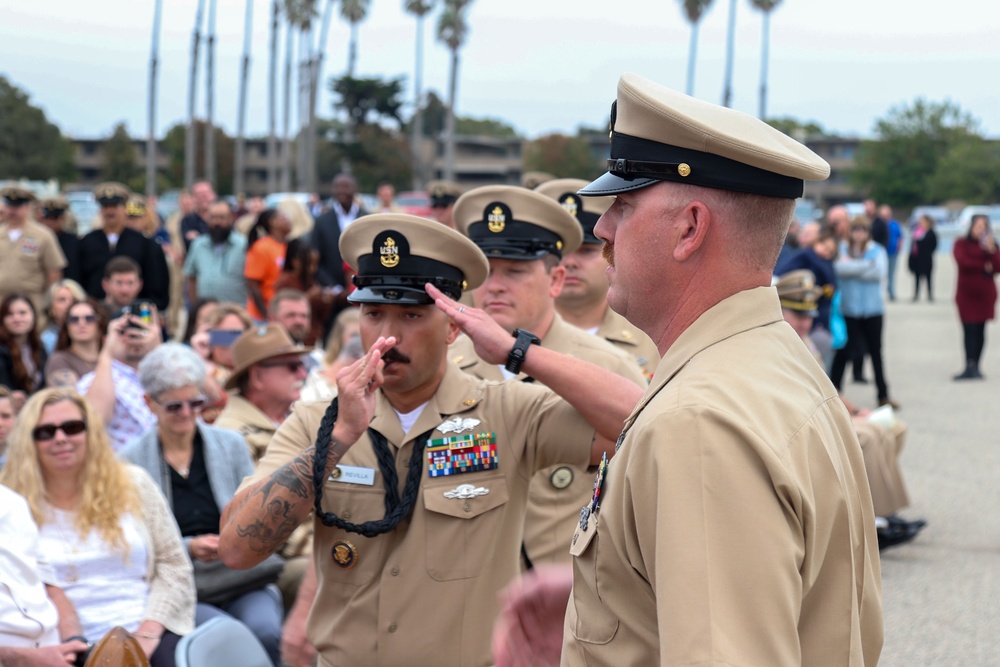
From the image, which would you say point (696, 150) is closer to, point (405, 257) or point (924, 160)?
point (405, 257)

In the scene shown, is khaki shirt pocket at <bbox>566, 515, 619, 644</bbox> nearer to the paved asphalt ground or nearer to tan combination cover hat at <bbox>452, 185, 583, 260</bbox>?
tan combination cover hat at <bbox>452, 185, 583, 260</bbox>

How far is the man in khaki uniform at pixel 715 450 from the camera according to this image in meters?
1.54

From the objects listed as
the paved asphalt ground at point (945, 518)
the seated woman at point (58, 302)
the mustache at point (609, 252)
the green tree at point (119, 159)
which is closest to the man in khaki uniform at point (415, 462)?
the mustache at point (609, 252)

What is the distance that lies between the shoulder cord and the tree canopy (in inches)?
3268

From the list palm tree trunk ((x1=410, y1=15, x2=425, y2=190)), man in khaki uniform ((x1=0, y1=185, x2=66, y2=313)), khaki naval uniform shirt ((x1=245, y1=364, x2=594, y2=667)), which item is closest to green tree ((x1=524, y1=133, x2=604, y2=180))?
palm tree trunk ((x1=410, y1=15, x2=425, y2=190))

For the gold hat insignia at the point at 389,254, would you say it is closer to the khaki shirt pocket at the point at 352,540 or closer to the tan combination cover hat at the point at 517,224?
the khaki shirt pocket at the point at 352,540

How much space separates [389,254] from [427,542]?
2.63 feet

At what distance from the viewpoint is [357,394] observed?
9.17 feet

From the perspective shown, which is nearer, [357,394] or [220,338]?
[357,394]

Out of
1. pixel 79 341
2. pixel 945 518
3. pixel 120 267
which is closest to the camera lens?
pixel 79 341

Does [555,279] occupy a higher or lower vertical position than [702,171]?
lower

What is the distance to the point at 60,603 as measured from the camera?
184 inches

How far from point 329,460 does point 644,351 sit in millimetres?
2584

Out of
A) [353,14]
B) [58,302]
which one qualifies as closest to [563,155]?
[353,14]
